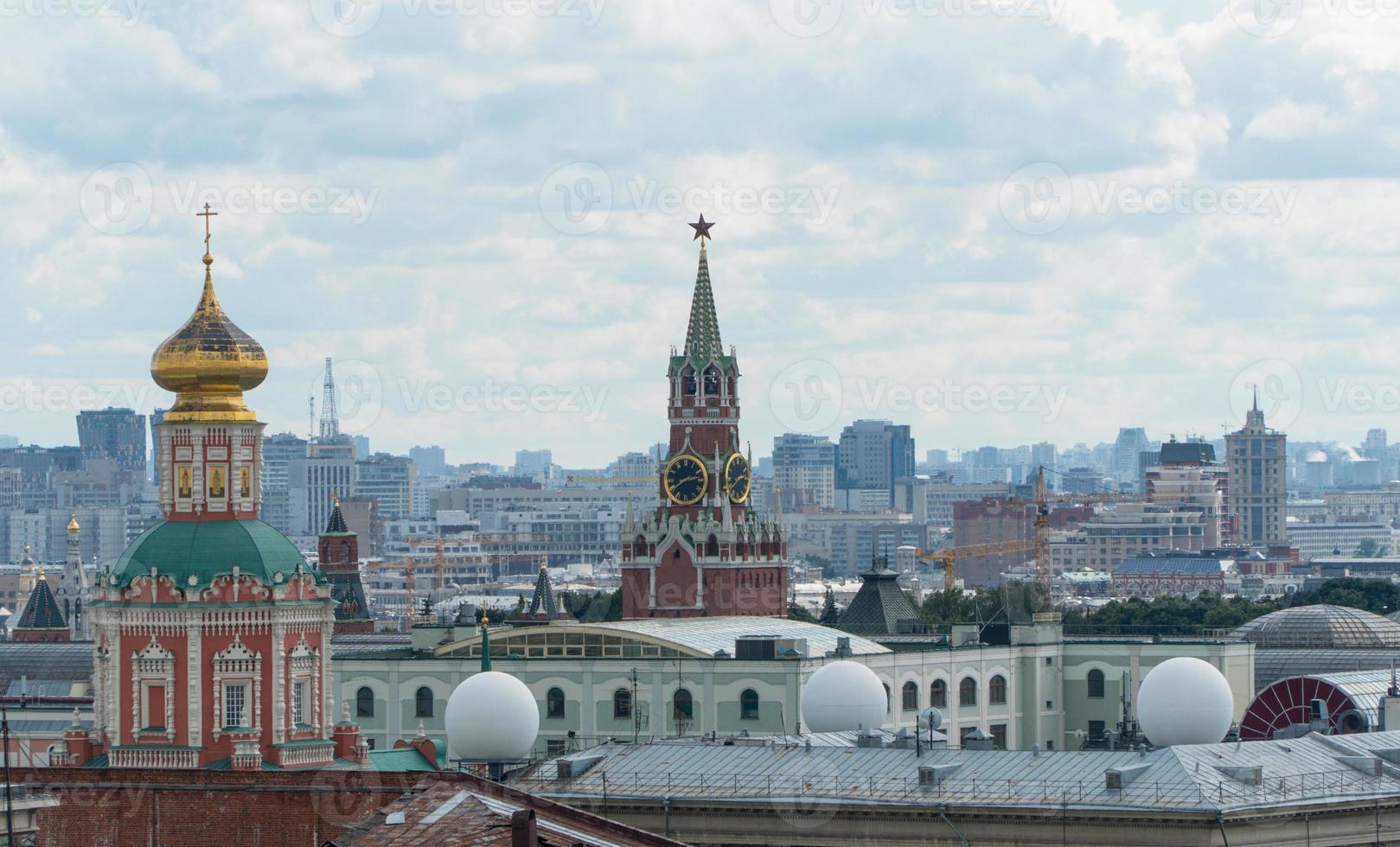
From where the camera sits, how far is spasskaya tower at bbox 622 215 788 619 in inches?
6088

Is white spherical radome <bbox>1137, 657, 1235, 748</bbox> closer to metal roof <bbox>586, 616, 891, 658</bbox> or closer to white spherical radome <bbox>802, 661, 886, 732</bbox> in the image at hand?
white spherical radome <bbox>802, 661, 886, 732</bbox>

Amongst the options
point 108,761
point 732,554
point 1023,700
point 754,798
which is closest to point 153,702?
point 108,761

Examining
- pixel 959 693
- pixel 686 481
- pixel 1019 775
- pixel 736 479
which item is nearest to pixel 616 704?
pixel 959 693

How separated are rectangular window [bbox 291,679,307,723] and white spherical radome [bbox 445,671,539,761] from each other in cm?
430

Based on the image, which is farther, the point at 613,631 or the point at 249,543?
the point at 613,631

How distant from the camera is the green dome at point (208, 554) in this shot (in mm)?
85938

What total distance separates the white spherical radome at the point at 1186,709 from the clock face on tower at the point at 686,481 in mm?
72990

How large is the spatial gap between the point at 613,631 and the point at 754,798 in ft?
150

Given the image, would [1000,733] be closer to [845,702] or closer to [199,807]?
[845,702]

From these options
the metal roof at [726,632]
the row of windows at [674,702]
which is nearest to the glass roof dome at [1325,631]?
the metal roof at [726,632]

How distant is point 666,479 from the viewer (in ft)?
517

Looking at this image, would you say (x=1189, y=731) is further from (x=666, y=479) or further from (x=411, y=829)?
(x=666, y=479)

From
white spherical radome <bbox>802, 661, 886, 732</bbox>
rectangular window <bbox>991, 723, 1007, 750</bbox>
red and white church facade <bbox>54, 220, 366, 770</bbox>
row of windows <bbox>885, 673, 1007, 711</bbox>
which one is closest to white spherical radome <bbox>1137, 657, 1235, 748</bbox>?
white spherical radome <bbox>802, 661, 886, 732</bbox>

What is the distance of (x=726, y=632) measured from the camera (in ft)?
434
